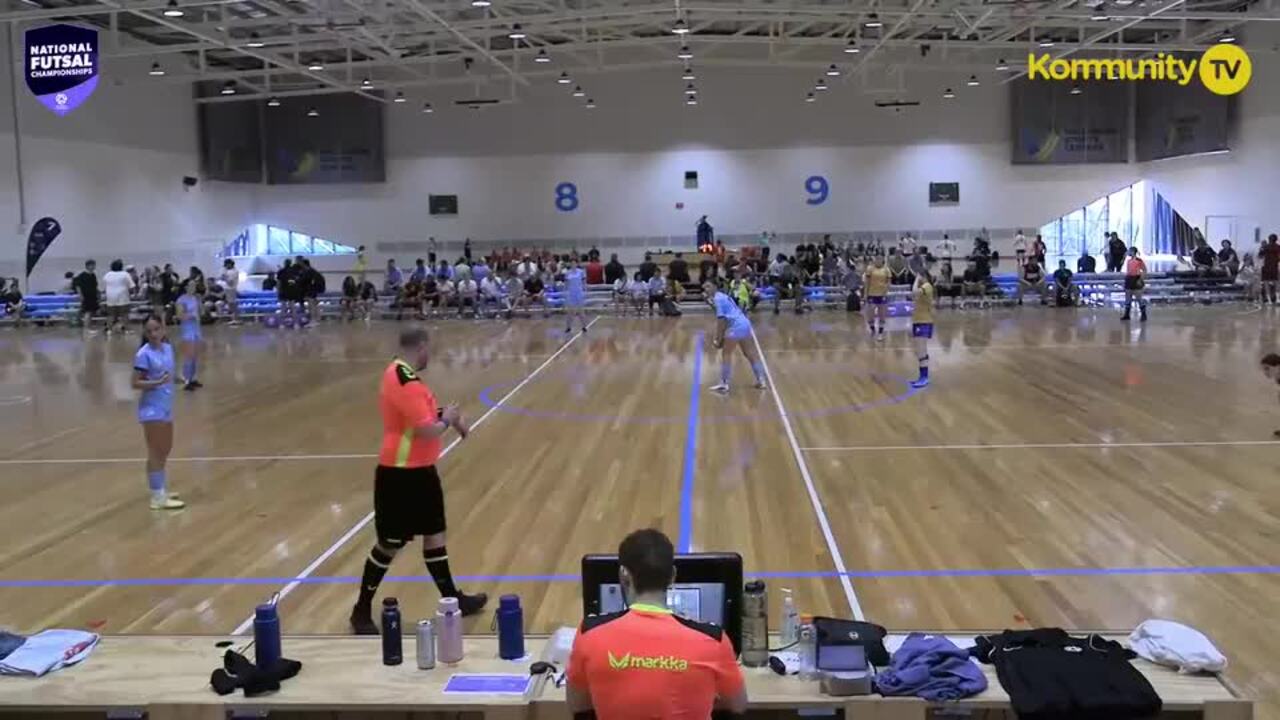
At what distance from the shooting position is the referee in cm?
547

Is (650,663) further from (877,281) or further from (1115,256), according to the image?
(1115,256)

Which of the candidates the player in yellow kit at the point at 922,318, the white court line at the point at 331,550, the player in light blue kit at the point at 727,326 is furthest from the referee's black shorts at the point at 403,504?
the player in yellow kit at the point at 922,318

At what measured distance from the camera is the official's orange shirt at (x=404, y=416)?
5.46 meters

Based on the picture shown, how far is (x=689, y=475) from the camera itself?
9.24m

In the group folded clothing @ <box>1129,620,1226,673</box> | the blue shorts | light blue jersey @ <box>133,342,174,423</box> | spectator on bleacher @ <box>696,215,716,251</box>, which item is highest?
spectator on bleacher @ <box>696,215,716,251</box>

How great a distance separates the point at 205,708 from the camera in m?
3.67

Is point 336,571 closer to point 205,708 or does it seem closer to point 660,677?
point 205,708

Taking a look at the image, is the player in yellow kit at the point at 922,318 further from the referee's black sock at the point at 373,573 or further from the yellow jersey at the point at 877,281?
the referee's black sock at the point at 373,573

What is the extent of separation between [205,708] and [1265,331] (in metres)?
20.0

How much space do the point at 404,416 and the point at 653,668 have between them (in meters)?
2.85

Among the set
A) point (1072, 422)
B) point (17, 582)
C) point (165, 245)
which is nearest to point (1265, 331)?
point (1072, 422)

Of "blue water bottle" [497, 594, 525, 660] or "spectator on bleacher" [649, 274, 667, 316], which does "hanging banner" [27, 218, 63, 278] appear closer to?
"spectator on bleacher" [649, 274, 667, 316]

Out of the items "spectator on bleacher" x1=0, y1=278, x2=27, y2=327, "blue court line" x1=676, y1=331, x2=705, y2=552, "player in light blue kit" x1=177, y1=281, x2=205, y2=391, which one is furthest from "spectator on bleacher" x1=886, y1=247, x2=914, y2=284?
"spectator on bleacher" x1=0, y1=278, x2=27, y2=327

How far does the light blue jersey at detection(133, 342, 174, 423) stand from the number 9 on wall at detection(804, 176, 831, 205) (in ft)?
93.3
